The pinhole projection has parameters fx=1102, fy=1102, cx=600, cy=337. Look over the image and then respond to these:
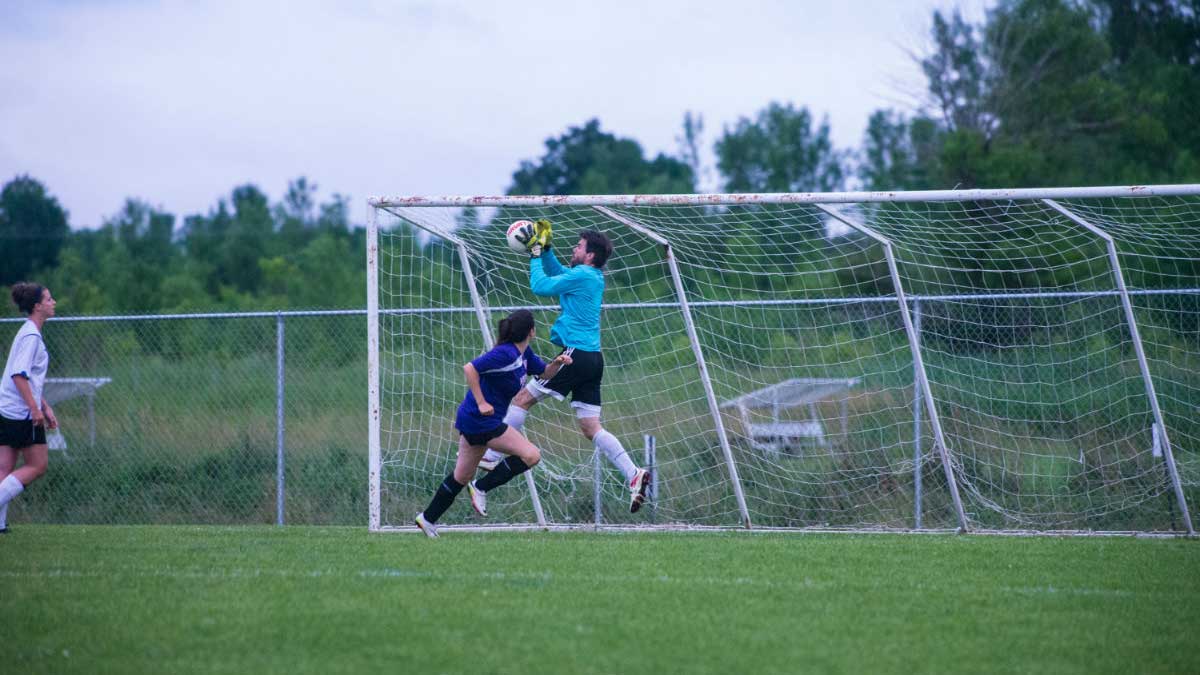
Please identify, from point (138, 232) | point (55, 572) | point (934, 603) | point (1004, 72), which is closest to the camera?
point (934, 603)

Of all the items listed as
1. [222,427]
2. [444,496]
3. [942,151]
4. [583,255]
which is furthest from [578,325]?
[942,151]

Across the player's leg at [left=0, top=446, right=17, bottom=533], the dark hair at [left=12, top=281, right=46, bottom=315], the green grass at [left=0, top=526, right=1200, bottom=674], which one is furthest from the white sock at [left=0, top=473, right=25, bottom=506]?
the dark hair at [left=12, top=281, right=46, bottom=315]

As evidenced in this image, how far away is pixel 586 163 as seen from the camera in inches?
1751

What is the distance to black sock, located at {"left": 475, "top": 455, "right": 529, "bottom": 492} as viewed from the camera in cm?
891

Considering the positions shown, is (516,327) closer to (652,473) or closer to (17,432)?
(652,473)

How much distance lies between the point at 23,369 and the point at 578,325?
453 cm

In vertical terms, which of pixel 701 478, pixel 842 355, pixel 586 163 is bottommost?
pixel 701 478

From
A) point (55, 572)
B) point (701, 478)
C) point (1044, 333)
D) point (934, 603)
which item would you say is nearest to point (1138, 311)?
point (1044, 333)

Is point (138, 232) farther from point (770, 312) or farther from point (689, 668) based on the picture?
point (689, 668)

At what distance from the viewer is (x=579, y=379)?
30.0 ft

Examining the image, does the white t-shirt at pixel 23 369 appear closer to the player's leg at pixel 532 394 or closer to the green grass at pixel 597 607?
the green grass at pixel 597 607

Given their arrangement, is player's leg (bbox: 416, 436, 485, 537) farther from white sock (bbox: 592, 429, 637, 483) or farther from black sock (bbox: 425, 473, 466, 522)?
white sock (bbox: 592, 429, 637, 483)

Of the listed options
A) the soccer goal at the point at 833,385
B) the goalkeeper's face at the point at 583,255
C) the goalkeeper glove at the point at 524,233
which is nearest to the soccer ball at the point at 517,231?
the goalkeeper glove at the point at 524,233

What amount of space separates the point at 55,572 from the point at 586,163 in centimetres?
3835
